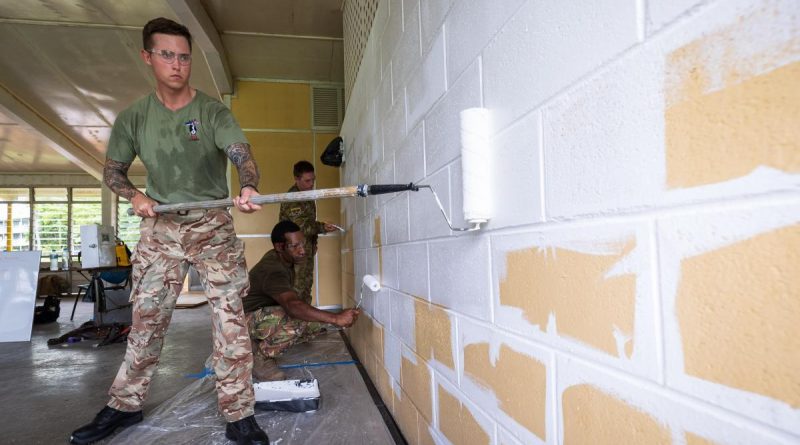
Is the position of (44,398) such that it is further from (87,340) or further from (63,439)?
(87,340)

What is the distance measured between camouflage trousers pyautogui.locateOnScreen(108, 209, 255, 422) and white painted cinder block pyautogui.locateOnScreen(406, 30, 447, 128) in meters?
0.95

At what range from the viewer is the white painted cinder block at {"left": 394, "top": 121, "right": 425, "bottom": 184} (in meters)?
1.34

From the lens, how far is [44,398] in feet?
7.67

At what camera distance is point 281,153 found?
512 cm

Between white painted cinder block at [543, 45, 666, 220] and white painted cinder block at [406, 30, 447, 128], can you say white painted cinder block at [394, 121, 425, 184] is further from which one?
white painted cinder block at [543, 45, 666, 220]

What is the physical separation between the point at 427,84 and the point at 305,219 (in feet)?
8.37

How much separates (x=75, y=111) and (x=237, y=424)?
719 centimetres

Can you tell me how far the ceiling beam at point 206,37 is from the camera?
11.9 ft

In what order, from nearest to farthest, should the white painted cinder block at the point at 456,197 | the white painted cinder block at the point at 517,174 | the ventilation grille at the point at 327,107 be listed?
the white painted cinder block at the point at 517,174 → the white painted cinder block at the point at 456,197 → the ventilation grille at the point at 327,107

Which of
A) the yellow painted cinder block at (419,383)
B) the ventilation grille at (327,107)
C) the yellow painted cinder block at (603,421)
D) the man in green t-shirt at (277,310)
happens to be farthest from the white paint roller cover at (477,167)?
the ventilation grille at (327,107)

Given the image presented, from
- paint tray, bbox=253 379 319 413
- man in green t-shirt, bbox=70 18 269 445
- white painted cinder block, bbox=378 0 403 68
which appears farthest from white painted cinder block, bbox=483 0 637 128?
paint tray, bbox=253 379 319 413

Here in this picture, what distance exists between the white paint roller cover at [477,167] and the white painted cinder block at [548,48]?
1.6 inches

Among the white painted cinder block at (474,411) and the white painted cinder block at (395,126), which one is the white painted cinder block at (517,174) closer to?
the white painted cinder block at (474,411)

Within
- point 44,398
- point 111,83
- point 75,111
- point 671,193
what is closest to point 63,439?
point 44,398
